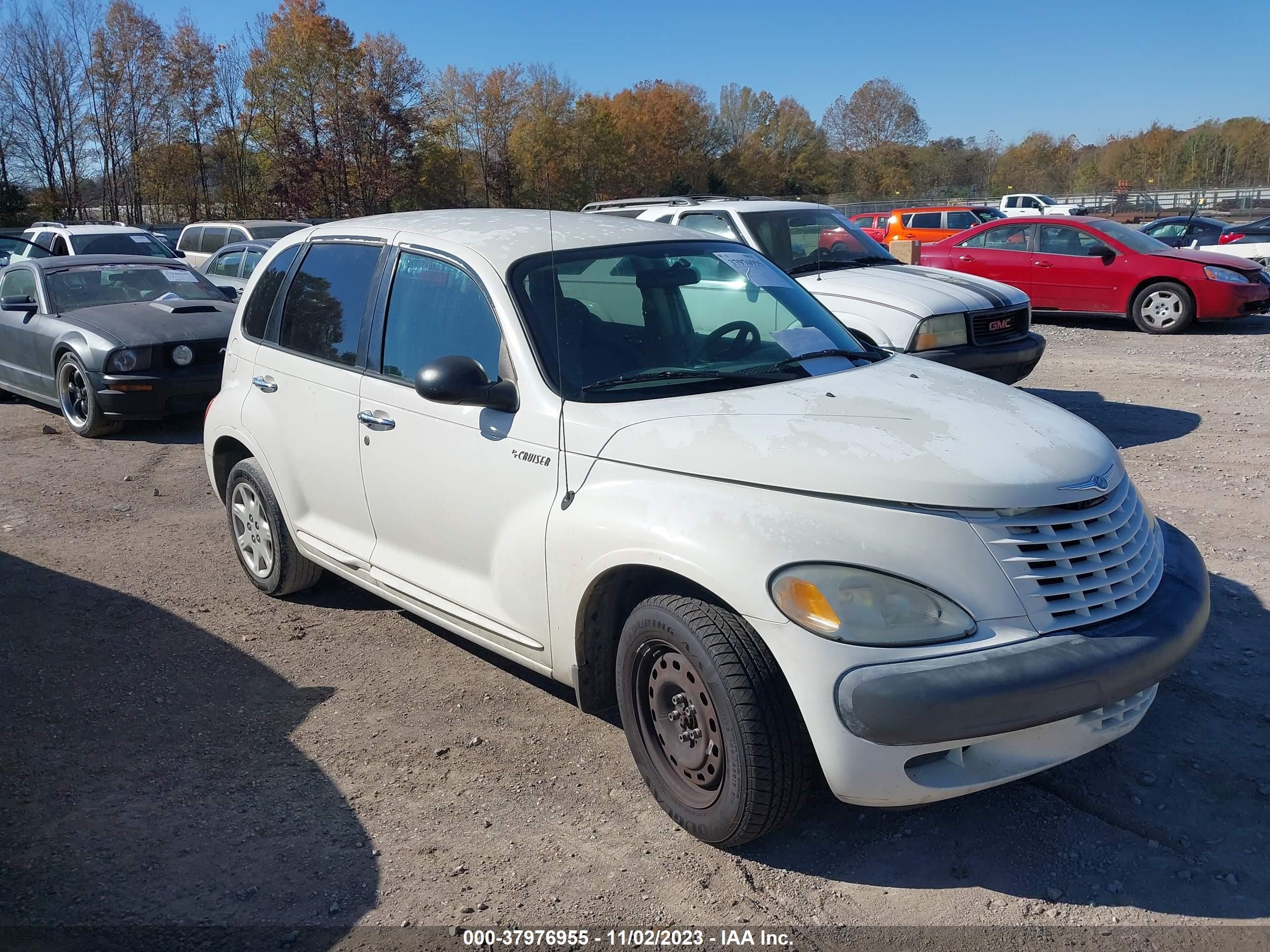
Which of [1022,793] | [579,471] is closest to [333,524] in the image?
[579,471]

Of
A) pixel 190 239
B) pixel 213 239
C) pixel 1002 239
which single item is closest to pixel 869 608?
pixel 1002 239

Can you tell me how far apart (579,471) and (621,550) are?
1.18 feet

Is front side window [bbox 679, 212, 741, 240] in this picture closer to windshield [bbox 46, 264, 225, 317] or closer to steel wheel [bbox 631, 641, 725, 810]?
windshield [bbox 46, 264, 225, 317]

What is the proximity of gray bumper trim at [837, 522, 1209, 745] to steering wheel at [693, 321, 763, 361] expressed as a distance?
1555mm

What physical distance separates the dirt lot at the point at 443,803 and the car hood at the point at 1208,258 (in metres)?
9.53

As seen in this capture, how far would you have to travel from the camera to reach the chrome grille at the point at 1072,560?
2.92 m

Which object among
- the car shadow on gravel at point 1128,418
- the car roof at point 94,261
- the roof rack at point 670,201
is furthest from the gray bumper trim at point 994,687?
the car roof at point 94,261

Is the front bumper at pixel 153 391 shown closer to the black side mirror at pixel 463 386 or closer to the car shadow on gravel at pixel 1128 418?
the black side mirror at pixel 463 386

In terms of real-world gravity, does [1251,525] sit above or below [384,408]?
below

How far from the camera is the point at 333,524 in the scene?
472 centimetres

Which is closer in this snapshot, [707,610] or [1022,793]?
[707,610]

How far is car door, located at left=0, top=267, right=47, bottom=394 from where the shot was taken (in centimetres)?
991

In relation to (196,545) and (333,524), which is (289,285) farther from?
(196,545)

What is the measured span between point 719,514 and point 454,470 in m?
1.27
